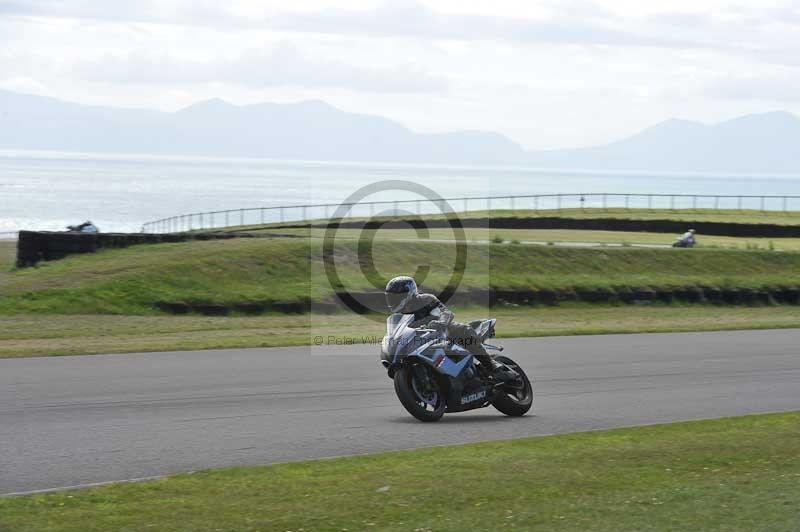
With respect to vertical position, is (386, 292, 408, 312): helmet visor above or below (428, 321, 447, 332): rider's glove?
above

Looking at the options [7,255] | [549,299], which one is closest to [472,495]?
[549,299]

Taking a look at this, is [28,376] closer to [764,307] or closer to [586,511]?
[586,511]

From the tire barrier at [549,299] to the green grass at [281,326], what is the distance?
1.71ft

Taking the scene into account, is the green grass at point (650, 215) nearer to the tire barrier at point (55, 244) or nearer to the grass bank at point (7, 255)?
the grass bank at point (7, 255)

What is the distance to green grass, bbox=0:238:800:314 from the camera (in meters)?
28.2

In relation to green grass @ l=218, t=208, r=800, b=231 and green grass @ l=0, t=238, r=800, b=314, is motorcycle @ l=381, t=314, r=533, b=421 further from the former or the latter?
green grass @ l=218, t=208, r=800, b=231

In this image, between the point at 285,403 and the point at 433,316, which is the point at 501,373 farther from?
the point at 285,403

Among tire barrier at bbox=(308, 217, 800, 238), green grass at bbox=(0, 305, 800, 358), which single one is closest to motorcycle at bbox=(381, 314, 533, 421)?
green grass at bbox=(0, 305, 800, 358)

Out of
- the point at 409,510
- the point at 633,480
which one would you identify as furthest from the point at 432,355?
the point at 409,510

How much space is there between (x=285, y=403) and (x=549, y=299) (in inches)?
795

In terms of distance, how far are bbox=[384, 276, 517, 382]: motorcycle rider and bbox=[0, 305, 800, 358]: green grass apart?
8543mm

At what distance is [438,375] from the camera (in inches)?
492

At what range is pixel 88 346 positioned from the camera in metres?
20.6

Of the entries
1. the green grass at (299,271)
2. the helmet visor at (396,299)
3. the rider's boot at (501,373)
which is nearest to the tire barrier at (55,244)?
the green grass at (299,271)
